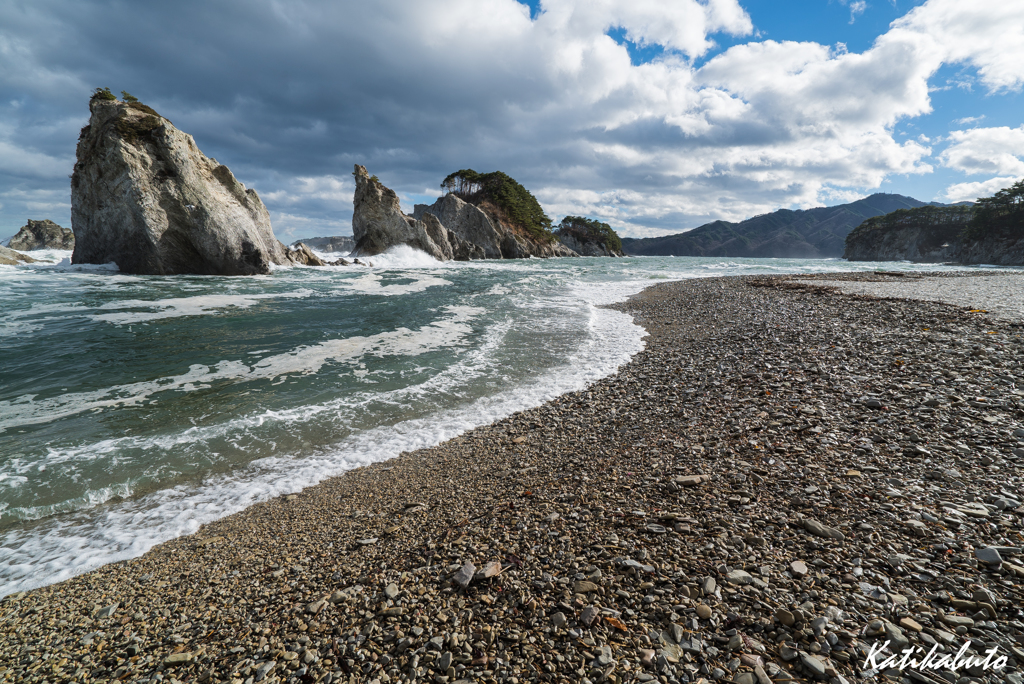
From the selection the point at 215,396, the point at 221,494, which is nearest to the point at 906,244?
the point at 215,396

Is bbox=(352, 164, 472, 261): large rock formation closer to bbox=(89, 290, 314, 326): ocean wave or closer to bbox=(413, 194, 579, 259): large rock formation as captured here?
bbox=(413, 194, 579, 259): large rock formation

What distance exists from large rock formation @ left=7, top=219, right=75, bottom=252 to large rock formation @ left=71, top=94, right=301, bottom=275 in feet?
169

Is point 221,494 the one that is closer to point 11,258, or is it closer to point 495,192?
point 11,258

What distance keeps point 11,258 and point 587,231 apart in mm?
149075

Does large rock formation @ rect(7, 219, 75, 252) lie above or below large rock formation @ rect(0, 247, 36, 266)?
above

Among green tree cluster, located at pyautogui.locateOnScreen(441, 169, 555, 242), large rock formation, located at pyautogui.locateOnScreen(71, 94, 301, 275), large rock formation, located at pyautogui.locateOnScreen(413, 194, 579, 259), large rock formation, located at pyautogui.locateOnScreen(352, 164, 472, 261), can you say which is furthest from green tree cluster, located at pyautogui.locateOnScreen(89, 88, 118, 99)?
green tree cluster, located at pyautogui.locateOnScreen(441, 169, 555, 242)

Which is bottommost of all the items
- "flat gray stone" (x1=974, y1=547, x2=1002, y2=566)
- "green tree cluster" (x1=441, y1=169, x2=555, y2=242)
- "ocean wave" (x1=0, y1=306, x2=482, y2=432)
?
"ocean wave" (x1=0, y1=306, x2=482, y2=432)

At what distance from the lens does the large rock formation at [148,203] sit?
99.3 feet

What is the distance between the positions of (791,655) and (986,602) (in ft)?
5.49

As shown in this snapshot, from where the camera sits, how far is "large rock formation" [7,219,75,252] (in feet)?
217

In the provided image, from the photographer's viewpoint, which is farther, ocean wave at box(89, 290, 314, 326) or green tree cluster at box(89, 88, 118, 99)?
green tree cluster at box(89, 88, 118, 99)

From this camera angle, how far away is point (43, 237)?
69000mm

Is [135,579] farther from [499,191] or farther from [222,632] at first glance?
[499,191]

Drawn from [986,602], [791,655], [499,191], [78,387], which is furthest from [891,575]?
[499,191]
